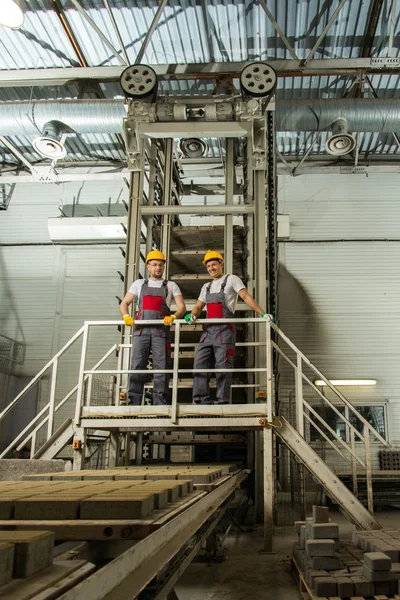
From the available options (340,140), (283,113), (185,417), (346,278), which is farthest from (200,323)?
(346,278)

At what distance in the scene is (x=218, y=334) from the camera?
6.61 metres

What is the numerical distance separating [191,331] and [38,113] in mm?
6326

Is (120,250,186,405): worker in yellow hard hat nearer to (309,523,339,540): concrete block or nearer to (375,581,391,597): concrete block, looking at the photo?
(309,523,339,540): concrete block

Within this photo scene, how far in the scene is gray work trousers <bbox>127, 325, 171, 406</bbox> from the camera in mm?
6609

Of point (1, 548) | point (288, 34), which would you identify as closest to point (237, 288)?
point (1, 548)

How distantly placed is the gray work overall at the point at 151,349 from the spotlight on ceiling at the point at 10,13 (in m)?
4.22

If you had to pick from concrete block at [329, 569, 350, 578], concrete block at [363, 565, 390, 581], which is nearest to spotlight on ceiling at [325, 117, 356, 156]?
concrete block at [329, 569, 350, 578]

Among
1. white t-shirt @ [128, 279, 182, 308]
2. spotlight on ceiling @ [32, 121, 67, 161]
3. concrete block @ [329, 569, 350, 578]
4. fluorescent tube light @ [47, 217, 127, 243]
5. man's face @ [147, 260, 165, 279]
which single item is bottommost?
concrete block @ [329, 569, 350, 578]

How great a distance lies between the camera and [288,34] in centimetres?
1064

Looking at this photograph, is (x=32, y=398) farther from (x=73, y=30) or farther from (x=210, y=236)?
(x=73, y=30)

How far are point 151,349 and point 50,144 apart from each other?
576cm

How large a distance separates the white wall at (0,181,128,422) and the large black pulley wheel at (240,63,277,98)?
7.19m

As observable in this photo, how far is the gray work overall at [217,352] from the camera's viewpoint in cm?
652

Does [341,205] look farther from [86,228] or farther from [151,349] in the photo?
[151,349]
